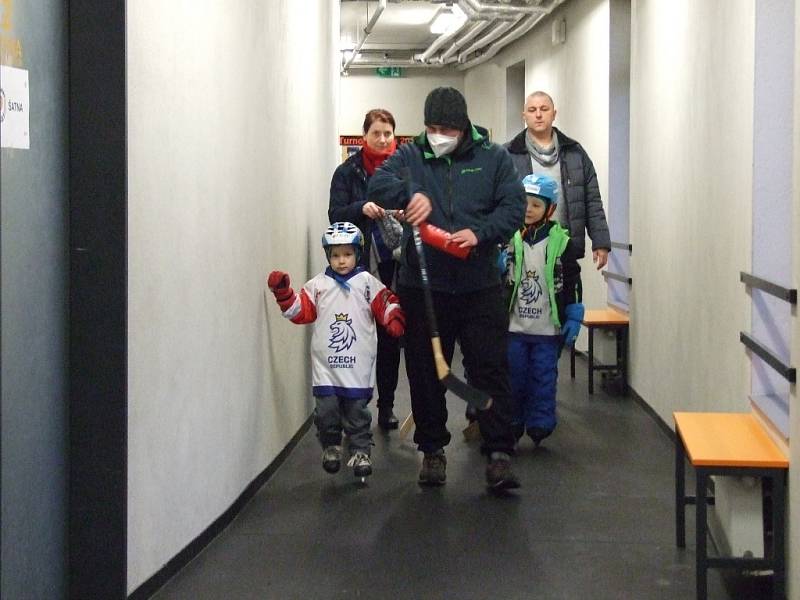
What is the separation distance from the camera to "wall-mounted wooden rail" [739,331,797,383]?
3.16 meters

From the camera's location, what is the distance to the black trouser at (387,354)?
5.57 meters

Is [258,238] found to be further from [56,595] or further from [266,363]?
[56,595]

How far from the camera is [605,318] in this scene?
7184mm

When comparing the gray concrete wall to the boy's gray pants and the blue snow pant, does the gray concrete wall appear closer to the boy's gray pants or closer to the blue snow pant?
the boy's gray pants

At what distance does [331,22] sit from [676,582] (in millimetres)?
4783

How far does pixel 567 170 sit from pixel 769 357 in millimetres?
2375

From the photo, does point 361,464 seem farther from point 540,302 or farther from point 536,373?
point 540,302

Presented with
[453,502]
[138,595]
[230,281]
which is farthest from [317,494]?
[138,595]

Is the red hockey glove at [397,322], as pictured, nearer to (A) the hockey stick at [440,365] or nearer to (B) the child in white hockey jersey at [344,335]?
(B) the child in white hockey jersey at [344,335]

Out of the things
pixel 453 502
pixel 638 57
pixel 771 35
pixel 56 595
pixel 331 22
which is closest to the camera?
pixel 56 595

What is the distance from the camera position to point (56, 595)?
2871 mm

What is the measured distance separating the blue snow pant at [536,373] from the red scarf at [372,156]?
103cm

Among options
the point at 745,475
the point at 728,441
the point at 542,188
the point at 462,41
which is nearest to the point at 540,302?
the point at 542,188

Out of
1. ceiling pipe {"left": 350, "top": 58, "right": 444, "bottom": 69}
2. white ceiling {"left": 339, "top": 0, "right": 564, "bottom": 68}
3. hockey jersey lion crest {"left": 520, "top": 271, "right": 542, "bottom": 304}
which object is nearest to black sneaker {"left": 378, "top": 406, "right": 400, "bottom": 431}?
hockey jersey lion crest {"left": 520, "top": 271, "right": 542, "bottom": 304}
